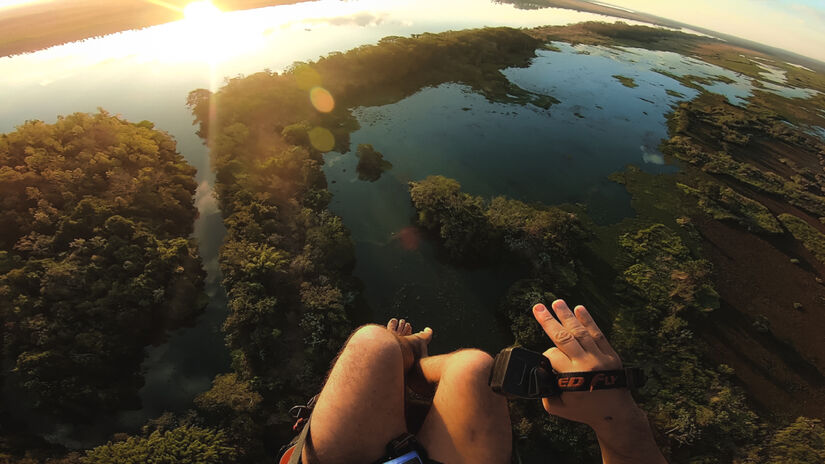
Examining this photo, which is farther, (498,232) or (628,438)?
(498,232)

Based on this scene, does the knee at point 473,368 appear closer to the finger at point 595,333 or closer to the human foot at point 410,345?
the human foot at point 410,345

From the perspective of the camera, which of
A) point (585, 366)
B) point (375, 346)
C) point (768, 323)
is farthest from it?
point (768, 323)

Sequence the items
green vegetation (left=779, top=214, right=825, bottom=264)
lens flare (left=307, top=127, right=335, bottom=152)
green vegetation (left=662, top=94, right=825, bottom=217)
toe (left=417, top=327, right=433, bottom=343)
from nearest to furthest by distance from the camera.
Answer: toe (left=417, top=327, right=433, bottom=343) < green vegetation (left=779, top=214, right=825, bottom=264) < lens flare (left=307, top=127, right=335, bottom=152) < green vegetation (left=662, top=94, right=825, bottom=217)

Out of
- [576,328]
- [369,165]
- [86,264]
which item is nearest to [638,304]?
[576,328]

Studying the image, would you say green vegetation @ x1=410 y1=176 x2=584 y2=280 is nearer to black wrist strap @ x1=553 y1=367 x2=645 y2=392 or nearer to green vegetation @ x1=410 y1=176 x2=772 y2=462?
green vegetation @ x1=410 y1=176 x2=772 y2=462

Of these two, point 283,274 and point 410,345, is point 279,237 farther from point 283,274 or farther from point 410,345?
point 410,345

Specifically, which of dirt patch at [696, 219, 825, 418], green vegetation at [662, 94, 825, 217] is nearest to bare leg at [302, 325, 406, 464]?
dirt patch at [696, 219, 825, 418]
